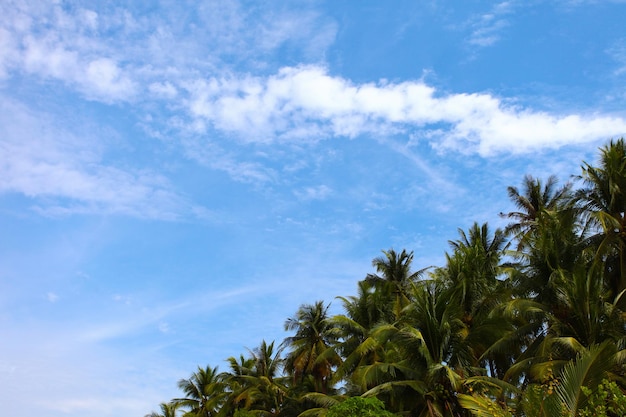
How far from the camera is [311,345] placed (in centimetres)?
4097

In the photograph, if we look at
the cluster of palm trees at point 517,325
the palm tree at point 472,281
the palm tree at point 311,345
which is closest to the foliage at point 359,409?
the cluster of palm trees at point 517,325

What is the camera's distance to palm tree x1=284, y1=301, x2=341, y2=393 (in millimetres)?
Answer: 40219

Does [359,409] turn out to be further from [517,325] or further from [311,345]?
[311,345]

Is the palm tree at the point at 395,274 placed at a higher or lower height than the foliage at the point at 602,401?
higher

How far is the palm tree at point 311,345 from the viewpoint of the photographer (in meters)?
40.2

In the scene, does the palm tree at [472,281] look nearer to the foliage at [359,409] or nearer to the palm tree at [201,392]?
the foliage at [359,409]

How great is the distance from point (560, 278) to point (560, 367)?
374 centimetres

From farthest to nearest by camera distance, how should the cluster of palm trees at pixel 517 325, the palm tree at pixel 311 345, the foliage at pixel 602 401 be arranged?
the palm tree at pixel 311 345 < the cluster of palm trees at pixel 517 325 < the foliage at pixel 602 401

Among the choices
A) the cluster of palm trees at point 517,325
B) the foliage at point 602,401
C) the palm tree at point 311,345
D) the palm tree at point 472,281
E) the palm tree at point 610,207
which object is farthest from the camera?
the palm tree at point 311,345

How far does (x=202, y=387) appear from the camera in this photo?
54125mm

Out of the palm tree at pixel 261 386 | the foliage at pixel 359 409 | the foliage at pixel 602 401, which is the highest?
the palm tree at pixel 261 386

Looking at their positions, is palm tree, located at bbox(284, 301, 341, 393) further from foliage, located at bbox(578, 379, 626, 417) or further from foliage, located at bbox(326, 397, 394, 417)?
foliage, located at bbox(578, 379, 626, 417)

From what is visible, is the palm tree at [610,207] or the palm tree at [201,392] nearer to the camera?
the palm tree at [610,207]

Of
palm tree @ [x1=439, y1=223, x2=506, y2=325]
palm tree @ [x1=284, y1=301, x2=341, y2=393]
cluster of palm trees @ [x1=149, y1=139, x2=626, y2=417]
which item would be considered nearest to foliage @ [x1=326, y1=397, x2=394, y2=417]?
cluster of palm trees @ [x1=149, y1=139, x2=626, y2=417]
